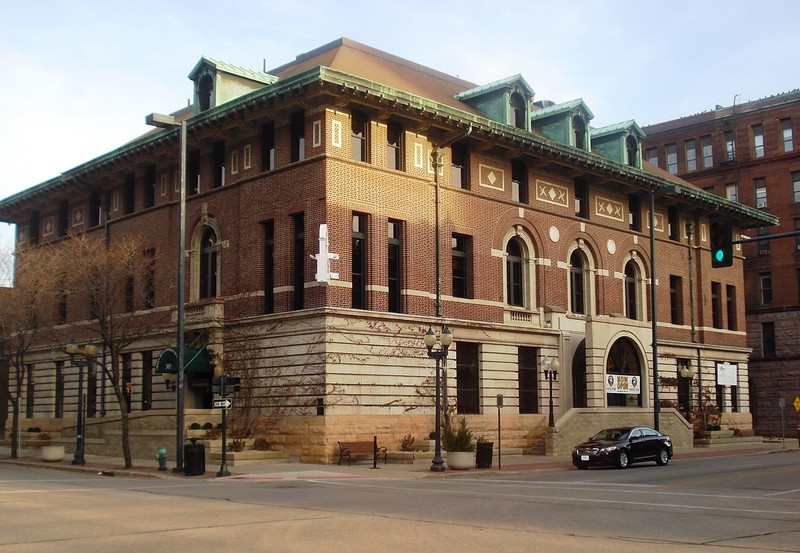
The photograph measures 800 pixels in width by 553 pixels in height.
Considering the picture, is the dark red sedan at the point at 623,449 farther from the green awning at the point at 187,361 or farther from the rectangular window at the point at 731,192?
the rectangular window at the point at 731,192

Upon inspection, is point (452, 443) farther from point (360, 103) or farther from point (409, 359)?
point (360, 103)

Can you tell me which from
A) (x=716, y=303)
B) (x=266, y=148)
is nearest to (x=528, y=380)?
(x=266, y=148)

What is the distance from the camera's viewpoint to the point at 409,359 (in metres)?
36.8

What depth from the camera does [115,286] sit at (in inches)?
1406

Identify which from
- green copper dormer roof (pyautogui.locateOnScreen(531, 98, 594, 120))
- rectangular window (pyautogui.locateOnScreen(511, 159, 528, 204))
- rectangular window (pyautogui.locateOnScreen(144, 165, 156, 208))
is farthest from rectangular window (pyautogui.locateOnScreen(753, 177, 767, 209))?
rectangular window (pyautogui.locateOnScreen(144, 165, 156, 208))

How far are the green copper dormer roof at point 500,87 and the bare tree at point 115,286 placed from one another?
16.6 m

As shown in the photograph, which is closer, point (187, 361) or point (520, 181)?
point (187, 361)

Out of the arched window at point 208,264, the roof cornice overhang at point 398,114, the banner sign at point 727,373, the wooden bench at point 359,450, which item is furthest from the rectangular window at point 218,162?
the banner sign at point 727,373

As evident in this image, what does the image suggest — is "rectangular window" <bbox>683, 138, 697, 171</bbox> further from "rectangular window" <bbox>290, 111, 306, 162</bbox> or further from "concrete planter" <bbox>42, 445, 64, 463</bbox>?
"concrete planter" <bbox>42, 445, 64, 463</bbox>

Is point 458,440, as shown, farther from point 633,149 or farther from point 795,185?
point 795,185

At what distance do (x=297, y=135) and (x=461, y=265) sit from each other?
929 cm

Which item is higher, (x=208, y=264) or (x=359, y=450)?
(x=208, y=264)

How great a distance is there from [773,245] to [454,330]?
41.7 metres

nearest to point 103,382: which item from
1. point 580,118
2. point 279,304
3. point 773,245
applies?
point 279,304
